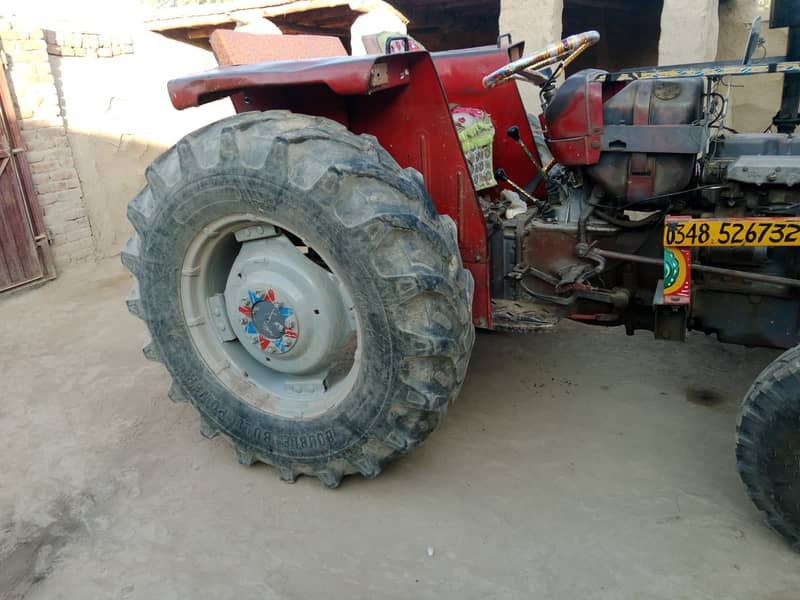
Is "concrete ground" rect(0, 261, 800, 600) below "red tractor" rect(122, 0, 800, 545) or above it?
below

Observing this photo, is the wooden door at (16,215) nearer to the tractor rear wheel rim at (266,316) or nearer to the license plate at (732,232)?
the tractor rear wheel rim at (266,316)

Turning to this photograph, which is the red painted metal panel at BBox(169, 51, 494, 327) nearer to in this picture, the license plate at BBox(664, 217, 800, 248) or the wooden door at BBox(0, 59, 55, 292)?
the license plate at BBox(664, 217, 800, 248)

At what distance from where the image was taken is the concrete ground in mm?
1967

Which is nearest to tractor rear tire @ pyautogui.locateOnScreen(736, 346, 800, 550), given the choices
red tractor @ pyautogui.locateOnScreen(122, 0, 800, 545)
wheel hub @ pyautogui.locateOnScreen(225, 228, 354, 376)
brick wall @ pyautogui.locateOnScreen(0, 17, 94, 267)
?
red tractor @ pyautogui.locateOnScreen(122, 0, 800, 545)

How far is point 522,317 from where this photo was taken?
2525mm

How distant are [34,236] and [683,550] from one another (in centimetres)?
537

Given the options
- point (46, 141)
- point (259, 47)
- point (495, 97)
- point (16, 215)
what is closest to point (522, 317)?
point (495, 97)

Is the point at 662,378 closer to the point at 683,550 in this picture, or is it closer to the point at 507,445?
the point at 507,445

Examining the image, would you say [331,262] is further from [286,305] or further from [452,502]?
[452,502]

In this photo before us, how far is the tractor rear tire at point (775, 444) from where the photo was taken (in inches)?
71.8

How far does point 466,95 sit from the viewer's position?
3.00 metres

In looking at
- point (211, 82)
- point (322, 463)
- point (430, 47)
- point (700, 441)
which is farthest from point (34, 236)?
point (430, 47)

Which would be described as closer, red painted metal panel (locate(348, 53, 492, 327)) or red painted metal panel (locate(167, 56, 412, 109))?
red painted metal panel (locate(167, 56, 412, 109))

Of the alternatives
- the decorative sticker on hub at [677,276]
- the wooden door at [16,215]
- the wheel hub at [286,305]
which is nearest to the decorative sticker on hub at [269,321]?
the wheel hub at [286,305]
